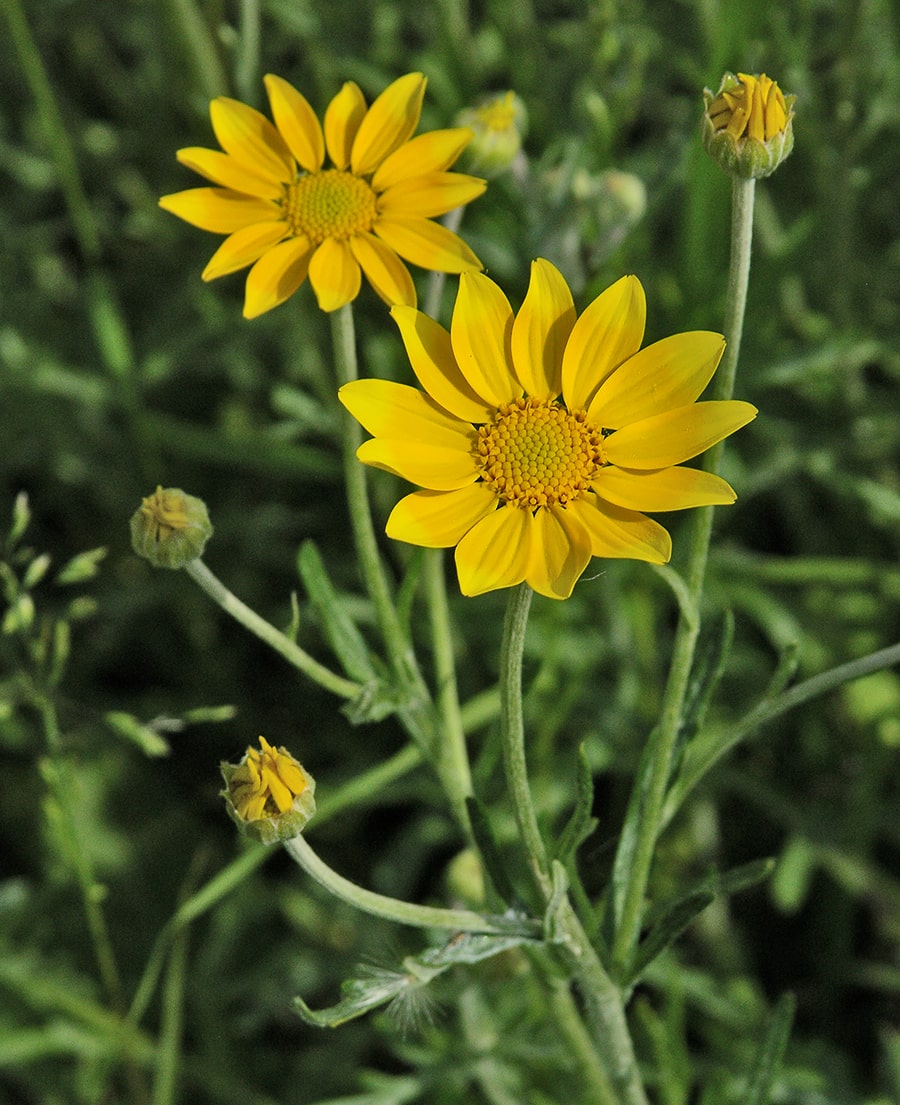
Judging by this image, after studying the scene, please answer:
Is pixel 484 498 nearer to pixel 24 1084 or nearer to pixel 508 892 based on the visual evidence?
pixel 508 892

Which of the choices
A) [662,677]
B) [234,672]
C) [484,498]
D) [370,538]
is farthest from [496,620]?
[484,498]

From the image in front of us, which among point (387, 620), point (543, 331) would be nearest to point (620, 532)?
point (543, 331)

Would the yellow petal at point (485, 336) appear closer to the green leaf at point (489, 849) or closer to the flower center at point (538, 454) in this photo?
the flower center at point (538, 454)

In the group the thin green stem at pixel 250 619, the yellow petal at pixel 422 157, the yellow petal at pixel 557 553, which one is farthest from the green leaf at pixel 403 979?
the yellow petal at pixel 422 157

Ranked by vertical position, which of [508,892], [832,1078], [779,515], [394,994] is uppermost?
[779,515]

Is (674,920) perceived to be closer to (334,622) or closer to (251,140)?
(334,622)

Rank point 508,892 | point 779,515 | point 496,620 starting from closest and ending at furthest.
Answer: point 508,892 → point 496,620 → point 779,515
